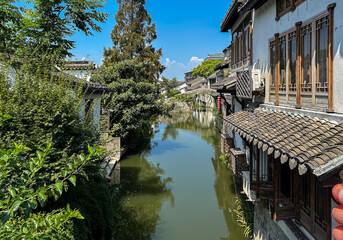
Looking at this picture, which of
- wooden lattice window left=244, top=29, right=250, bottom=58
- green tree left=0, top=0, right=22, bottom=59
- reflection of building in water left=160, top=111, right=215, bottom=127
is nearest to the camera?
green tree left=0, top=0, right=22, bottom=59

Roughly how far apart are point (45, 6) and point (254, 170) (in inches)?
374

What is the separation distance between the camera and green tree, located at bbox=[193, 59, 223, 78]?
234 ft

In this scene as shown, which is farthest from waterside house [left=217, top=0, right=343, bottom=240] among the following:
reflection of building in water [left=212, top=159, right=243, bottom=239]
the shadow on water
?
the shadow on water

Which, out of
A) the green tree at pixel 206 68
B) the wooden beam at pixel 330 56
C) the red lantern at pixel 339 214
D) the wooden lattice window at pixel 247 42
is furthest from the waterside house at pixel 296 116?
the green tree at pixel 206 68

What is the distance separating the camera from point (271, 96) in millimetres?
7082

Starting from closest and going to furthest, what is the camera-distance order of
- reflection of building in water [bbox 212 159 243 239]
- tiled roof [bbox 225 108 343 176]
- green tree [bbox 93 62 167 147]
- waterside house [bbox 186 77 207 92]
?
tiled roof [bbox 225 108 343 176] < reflection of building in water [bbox 212 159 243 239] < green tree [bbox 93 62 167 147] < waterside house [bbox 186 77 207 92]

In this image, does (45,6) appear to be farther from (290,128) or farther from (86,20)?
(290,128)

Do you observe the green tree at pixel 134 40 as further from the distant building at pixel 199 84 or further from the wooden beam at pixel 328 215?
the distant building at pixel 199 84

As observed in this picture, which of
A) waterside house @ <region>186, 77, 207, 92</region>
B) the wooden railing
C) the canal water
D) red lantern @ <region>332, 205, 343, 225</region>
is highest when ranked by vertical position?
waterside house @ <region>186, 77, 207, 92</region>

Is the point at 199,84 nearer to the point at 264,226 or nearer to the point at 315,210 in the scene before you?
the point at 264,226

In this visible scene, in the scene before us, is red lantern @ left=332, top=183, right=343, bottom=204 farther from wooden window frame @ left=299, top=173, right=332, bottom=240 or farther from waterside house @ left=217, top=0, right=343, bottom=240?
wooden window frame @ left=299, top=173, right=332, bottom=240

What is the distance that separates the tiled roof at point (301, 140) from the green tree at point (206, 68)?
2636 inches

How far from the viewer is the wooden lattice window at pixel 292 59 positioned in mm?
5715

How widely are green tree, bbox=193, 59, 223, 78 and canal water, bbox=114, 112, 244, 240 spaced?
53710 mm
